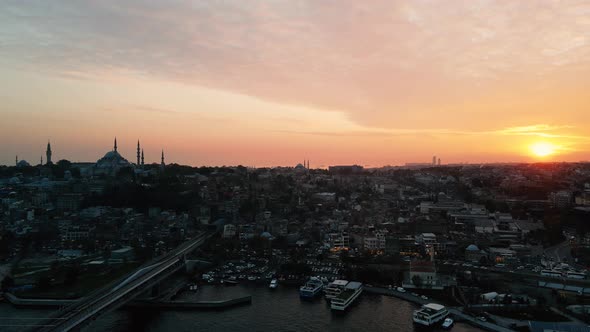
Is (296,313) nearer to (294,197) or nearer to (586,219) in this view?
(586,219)

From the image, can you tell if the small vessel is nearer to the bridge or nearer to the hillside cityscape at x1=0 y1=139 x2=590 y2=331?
the hillside cityscape at x1=0 y1=139 x2=590 y2=331

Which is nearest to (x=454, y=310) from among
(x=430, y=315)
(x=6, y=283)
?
(x=430, y=315)

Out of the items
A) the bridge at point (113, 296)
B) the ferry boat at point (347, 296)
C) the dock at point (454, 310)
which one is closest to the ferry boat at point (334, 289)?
the ferry boat at point (347, 296)

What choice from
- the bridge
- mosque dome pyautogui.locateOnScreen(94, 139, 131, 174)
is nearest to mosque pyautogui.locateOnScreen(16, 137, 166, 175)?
mosque dome pyautogui.locateOnScreen(94, 139, 131, 174)

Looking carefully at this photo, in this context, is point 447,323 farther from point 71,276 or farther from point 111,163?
point 111,163

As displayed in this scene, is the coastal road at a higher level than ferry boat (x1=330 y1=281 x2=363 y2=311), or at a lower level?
A: higher
